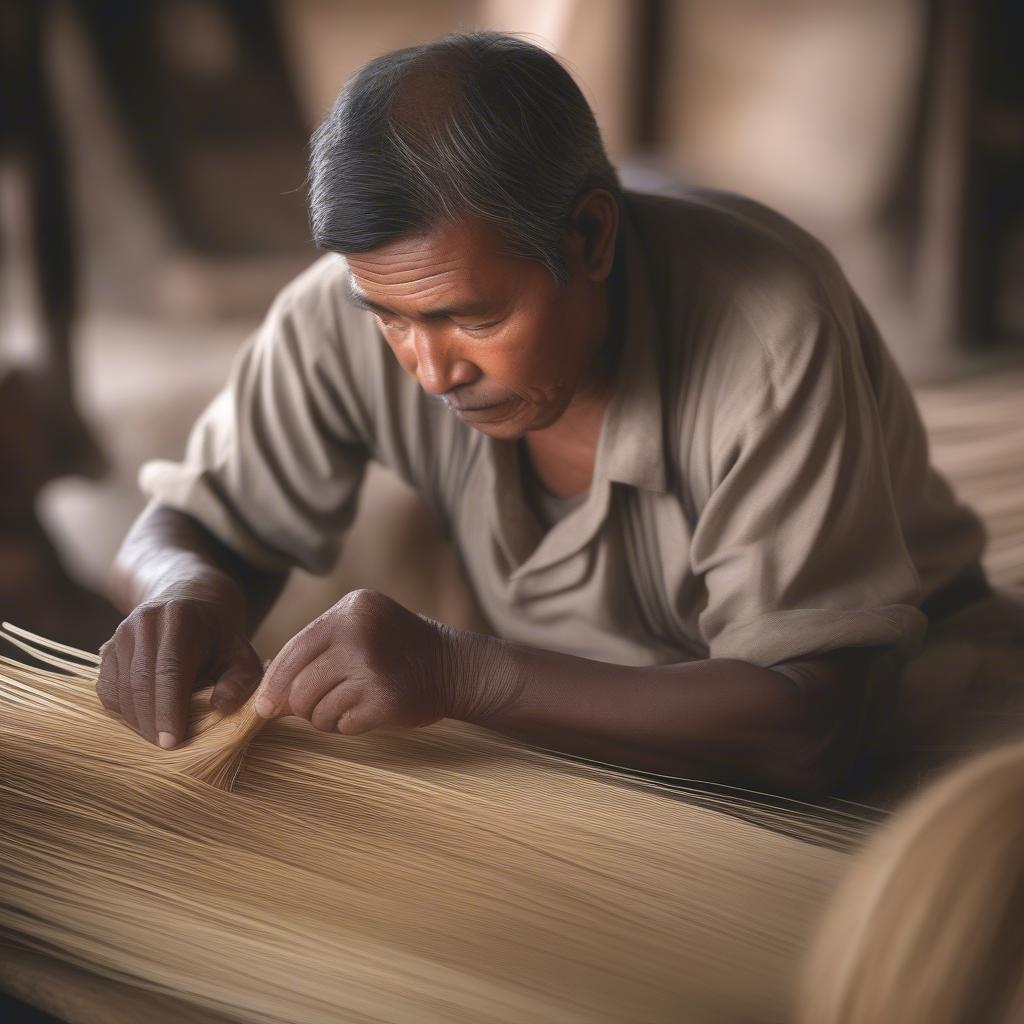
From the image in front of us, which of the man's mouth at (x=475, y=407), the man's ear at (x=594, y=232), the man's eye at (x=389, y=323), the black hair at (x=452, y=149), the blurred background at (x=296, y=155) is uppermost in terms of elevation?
the black hair at (x=452, y=149)

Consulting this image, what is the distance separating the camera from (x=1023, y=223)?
13.2ft

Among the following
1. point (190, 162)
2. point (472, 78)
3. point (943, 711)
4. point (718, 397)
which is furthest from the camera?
point (190, 162)

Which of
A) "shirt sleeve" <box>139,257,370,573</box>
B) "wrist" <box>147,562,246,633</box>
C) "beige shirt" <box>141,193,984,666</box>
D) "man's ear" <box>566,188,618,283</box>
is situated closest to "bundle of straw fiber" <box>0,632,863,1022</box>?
"wrist" <box>147,562,246,633</box>

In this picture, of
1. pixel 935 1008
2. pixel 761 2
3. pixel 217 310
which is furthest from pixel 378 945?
pixel 761 2

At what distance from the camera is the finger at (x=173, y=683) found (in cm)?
121

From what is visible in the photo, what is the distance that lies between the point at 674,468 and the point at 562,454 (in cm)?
16

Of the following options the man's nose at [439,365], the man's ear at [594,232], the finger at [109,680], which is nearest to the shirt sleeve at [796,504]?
the man's ear at [594,232]

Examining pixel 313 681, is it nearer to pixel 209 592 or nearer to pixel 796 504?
pixel 209 592

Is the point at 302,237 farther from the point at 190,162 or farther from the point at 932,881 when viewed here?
the point at 932,881

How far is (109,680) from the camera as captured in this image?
127 centimetres

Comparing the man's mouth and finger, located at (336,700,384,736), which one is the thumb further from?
the man's mouth

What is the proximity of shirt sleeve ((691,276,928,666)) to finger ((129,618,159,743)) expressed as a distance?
58 centimetres

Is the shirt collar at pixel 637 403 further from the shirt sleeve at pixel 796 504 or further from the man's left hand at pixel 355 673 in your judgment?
the man's left hand at pixel 355 673

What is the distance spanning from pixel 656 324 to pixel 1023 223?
3.10 meters
